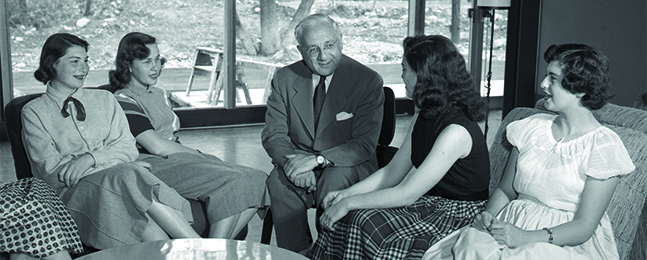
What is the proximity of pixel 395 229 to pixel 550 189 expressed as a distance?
20.7 inches

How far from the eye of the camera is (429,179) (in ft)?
7.77

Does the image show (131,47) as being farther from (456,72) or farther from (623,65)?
(623,65)

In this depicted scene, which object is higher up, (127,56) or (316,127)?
(127,56)

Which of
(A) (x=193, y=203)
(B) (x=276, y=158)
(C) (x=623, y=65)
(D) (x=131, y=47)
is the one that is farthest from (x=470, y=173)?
(C) (x=623, y=65)

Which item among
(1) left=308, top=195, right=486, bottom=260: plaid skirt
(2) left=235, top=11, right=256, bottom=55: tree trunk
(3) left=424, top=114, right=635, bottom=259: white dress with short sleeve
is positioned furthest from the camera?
(2) left=235, top=11, right=256, bottom=55: tree trunk

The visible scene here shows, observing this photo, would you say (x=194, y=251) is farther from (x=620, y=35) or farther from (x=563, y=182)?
(x=620, y=35)

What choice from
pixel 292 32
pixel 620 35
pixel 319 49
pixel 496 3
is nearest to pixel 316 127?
pixel 319 49

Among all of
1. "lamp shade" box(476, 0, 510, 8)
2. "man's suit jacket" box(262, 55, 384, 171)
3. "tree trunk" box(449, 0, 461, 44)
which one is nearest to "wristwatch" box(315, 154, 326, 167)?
"man's suit jacket" box(262, 55, 384, 171)

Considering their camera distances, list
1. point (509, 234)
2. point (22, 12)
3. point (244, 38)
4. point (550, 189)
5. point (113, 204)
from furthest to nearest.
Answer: point (244, 38)
point (22, 12)
point (113, 204)
point (550, 189)
point (509, 234)

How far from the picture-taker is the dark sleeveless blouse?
2.43 metres

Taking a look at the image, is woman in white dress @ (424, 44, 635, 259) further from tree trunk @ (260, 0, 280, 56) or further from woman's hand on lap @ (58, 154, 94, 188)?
tree trunk @ (260, 0, 280, 56)

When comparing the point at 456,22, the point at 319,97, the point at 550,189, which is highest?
the point at 456,22

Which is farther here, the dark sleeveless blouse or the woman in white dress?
the dark sleeveless blouse

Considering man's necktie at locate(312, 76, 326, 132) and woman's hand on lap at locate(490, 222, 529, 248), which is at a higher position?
man's necktie at locate(312, 76, 326, 132)
